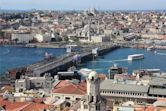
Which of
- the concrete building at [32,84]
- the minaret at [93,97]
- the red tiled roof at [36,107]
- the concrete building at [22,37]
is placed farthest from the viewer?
the concrete building at [22,37]

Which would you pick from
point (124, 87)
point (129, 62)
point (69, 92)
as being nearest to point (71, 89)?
point (69, 92)

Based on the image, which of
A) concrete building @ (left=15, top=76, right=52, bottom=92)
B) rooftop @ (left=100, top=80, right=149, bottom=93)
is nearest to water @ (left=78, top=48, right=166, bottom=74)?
concrete building @ (left=15, top=76, right=52, bottom=92)

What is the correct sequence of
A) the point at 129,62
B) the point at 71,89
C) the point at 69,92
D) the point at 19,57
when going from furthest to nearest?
the point at 19,57
the point at 129,62
the point at 71,89
the point at 69,92

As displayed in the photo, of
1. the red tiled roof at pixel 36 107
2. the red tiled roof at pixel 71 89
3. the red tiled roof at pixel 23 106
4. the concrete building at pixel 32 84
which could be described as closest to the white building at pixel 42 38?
the concrete building at pixel 32 84

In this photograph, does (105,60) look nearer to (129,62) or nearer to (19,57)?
(129,62)

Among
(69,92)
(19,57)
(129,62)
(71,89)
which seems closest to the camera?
(69,92)

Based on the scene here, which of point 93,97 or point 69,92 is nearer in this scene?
point 93,97

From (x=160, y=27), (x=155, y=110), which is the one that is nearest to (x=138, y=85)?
(x=155, y=110)

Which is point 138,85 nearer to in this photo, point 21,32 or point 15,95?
point 15,95

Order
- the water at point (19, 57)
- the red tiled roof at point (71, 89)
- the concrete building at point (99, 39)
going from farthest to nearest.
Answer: the concrete building at point (99, 39) < the water at point (19, 57) < the red tiled roof at point (71, 89)

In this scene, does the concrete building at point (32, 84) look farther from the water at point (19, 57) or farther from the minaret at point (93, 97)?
the water at point (19, 57)

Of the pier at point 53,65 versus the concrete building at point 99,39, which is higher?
the pier at point 53,65
